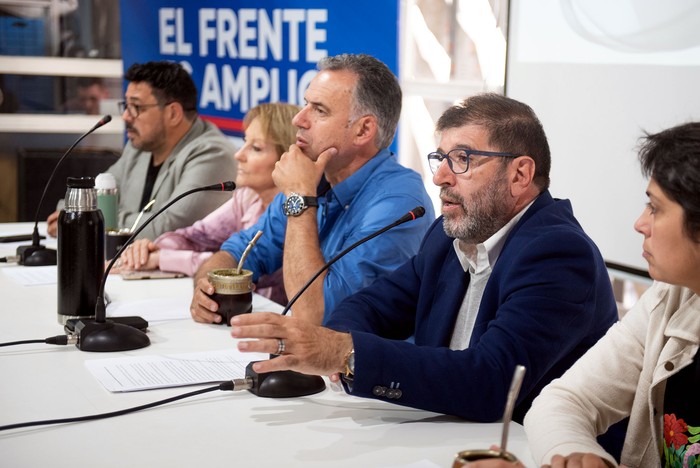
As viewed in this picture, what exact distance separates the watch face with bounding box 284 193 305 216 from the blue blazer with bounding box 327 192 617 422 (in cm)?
54

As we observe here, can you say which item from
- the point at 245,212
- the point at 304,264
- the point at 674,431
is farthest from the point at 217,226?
the point at 674,431

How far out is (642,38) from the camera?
2.86 metres

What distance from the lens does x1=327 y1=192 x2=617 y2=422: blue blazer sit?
157 centimetres

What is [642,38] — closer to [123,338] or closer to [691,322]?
[691,322]

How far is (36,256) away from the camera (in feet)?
9.91

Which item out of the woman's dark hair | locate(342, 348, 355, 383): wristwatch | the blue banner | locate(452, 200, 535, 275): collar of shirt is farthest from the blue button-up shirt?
the blue banner

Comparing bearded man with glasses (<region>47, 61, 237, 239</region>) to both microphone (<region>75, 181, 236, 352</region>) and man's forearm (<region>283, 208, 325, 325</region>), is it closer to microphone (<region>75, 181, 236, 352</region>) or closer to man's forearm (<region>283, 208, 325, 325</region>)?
man's forearm (<region>283, 208, 325, 325</region>)

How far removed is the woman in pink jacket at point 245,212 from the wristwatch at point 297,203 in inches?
19.8

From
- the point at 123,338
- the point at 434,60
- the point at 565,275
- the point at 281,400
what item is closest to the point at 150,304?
the point at 123,338

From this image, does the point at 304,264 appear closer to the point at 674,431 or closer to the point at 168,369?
the point at 168,369

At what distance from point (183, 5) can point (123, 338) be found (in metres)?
3.98

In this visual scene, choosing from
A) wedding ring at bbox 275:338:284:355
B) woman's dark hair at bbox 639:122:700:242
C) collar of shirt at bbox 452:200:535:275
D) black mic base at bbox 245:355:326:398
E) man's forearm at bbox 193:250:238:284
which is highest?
woman's dark hair at bbox 639:122:700:242

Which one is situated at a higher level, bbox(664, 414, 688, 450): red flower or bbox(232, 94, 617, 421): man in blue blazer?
bbox(232, 94, 617, 421): man in blue blazer

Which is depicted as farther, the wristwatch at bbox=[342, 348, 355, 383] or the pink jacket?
the pink jacket
